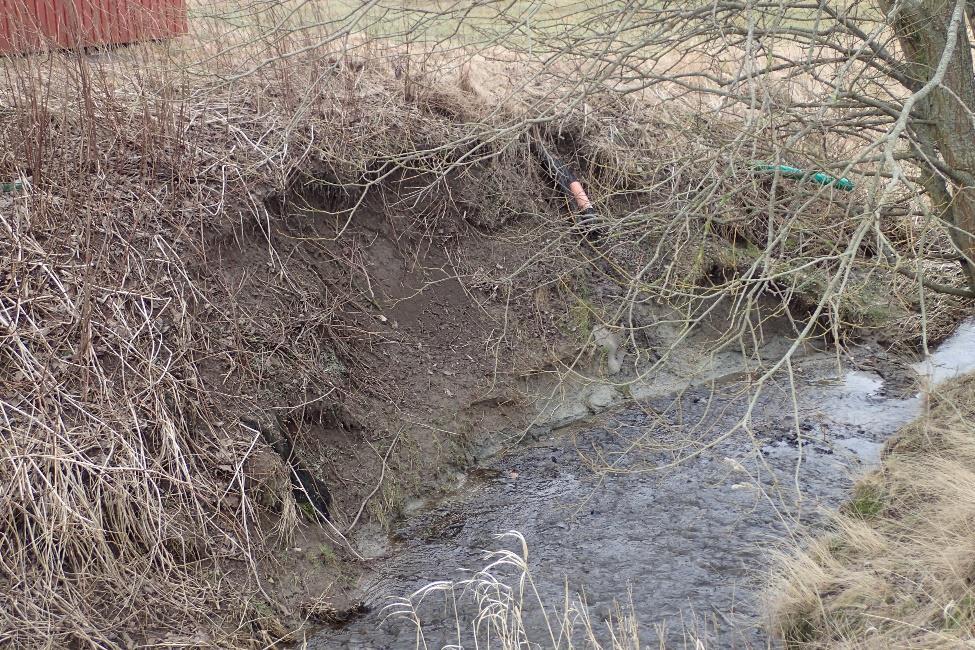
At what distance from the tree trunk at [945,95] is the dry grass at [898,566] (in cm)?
152

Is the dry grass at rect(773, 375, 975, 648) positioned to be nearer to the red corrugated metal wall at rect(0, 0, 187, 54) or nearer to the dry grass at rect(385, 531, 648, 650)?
the dry grass at rect(385, 531, 648, 650)

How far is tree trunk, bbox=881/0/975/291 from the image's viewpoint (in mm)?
5227

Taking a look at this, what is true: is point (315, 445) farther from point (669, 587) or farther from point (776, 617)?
point (776, 617)

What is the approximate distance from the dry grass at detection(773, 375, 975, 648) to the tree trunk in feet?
5.00

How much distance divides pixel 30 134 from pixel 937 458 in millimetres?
5674

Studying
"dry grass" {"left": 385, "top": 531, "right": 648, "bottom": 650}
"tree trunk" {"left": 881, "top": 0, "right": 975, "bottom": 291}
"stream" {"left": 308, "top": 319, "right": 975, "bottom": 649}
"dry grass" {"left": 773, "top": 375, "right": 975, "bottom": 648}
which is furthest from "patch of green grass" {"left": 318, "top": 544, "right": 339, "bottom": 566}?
"tree trunk" {"left": 881, "top": 0, "right": 975, "bottom": 291}

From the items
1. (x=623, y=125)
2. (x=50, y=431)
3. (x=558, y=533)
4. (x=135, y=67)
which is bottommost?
(x=558, y=533)

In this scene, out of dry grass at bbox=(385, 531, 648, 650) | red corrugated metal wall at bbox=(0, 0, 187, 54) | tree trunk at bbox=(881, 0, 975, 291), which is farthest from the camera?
red corrugated metal wall at bbox=(0, 0, 187, 54)

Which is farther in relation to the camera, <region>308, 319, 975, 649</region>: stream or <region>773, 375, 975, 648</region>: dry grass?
<region>308, 319, 975, 649</region>: stream

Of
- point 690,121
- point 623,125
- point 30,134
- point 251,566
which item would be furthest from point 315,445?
point 623,125

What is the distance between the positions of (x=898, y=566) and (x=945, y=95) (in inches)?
118

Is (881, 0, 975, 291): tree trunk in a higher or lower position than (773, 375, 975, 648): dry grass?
higher

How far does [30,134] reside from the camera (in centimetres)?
516

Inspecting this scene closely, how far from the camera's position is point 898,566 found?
4.08 metres
